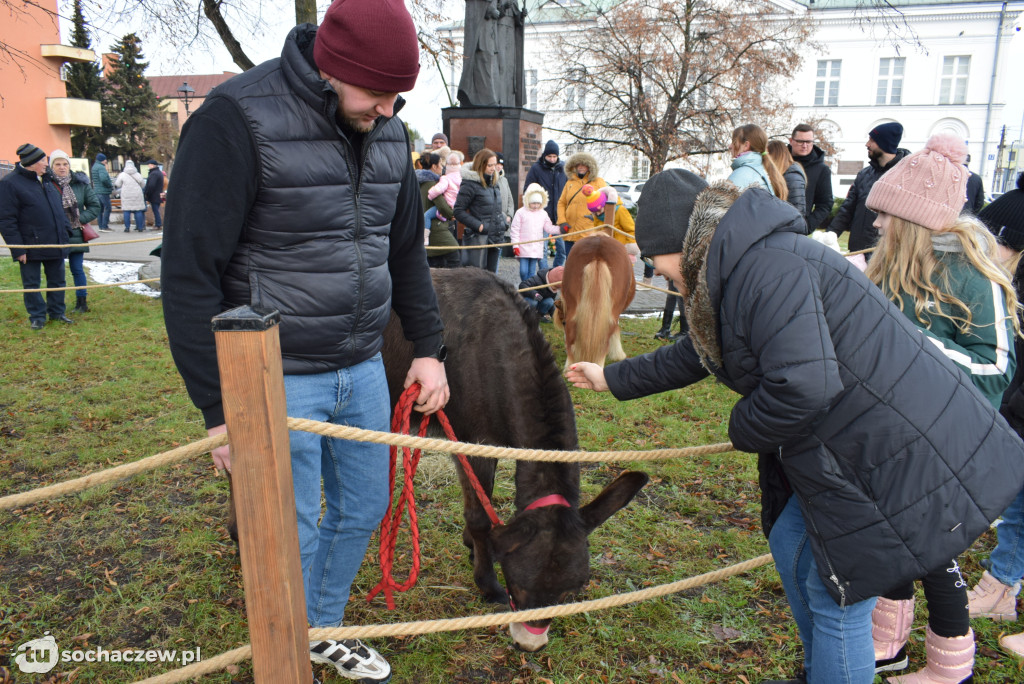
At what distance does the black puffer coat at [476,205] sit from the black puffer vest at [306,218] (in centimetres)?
620

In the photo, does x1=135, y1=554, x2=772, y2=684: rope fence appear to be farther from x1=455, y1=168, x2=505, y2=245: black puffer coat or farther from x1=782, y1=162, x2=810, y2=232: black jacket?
x1=455, y1=168, x2=505, y2=245: black puffer coat

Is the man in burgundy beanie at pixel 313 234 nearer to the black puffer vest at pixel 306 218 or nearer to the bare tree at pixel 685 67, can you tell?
the black puffer vest at pixel 306 218

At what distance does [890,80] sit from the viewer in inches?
1634

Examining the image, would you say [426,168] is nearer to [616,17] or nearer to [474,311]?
[474,311]

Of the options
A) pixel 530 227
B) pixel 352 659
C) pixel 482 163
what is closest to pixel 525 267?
pixel 530 227

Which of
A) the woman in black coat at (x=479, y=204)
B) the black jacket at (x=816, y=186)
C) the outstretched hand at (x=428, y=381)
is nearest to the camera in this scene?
the outstretched hand at (x=428, y=381)

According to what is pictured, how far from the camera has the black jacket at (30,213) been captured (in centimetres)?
768

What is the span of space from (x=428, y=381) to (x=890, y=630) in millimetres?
1933

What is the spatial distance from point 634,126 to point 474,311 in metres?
20.4

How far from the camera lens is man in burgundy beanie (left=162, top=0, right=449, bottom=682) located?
1716 millimetres

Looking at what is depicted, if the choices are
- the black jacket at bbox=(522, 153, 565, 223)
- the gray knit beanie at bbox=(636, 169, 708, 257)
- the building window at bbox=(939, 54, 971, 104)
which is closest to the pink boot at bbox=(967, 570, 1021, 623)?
the gray knit beanie at bbox=(636, 169, 708, 257)

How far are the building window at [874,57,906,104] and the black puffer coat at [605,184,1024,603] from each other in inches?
1885

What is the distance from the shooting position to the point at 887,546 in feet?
5.51

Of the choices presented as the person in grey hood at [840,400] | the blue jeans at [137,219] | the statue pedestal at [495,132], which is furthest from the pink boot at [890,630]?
the blue jeans at [137,219]
